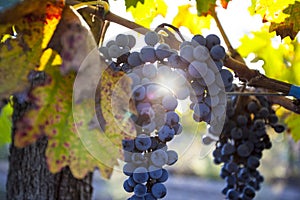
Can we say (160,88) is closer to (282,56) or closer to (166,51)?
(166,51)

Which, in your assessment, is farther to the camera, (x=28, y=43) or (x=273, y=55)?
(x=273, y=55)

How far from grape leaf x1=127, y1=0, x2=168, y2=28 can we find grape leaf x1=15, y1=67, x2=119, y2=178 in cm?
57

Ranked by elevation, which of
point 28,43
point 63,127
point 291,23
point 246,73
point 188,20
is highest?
point 188,20

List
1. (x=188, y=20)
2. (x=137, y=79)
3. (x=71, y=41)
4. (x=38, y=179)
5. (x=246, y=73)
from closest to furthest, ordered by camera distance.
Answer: (x=71, y=41) < (x=137, y=79) < (x=246, y=73) < (x=38, y=179) < (x=188, y=20)

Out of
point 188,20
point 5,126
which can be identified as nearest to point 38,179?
point 5,126

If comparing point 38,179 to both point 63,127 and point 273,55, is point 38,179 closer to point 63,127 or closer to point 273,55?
point 63,127

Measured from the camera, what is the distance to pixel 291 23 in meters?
1.03

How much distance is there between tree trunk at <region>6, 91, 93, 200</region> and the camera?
117 centimetres

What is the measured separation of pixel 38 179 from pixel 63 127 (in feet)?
1.74

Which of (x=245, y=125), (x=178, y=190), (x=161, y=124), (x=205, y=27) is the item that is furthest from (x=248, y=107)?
(x=178, y=190)

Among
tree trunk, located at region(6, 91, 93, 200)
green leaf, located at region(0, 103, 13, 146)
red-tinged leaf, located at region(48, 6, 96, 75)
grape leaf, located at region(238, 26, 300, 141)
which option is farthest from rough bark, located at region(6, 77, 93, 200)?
grape leaf, located at region(238, 26, 300, 141)

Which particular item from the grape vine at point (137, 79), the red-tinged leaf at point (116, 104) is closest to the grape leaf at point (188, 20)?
the grape vine at point (137, 79)

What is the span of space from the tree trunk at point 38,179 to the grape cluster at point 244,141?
33 cm

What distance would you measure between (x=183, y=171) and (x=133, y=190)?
783 cm
